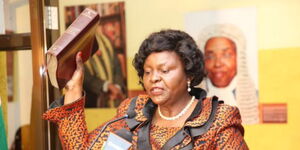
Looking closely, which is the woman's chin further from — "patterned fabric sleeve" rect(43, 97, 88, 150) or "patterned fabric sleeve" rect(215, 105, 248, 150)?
"patterned fabric sleeve" rect(43, 97, 88, 150)

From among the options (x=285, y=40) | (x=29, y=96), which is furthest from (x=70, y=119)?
(x=285, y=40)

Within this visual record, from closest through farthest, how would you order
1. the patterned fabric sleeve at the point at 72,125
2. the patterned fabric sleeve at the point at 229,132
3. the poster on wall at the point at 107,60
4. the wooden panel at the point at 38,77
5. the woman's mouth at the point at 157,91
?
the patterned fabric sleeve at the point at 229,132 → the woman's mouth at the point at 157,91 → the patterned fabric sleeve at the point at 72,125 → the wooden panel at the point at 38,77 → the poster on wall at the point at 107,60

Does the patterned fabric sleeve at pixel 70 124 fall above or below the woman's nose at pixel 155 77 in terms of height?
below

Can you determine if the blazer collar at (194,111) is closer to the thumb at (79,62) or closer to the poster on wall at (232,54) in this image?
the thumb at (79,62)

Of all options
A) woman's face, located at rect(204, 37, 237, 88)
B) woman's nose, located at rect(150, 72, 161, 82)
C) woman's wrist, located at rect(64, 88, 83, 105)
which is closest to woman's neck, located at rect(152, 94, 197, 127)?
woman's nose, located at rect(150, 72, 161, 82)

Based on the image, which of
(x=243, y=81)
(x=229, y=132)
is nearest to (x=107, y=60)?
(x=243, y=81)

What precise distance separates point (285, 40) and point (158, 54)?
31.3 inches

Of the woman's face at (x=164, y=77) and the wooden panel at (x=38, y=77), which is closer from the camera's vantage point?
the woman's face at (x=164, y=77)

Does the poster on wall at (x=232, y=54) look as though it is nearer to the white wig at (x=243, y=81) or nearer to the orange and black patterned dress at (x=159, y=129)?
the white wig at (x=243, y=81)

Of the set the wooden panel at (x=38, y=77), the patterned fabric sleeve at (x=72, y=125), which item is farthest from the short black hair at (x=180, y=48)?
the wooden panel at (x=38, y=77)

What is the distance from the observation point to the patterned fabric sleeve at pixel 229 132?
136 cm

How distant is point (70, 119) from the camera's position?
1613mm

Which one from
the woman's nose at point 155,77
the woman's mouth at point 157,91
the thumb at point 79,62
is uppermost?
the thumb at point 79,62

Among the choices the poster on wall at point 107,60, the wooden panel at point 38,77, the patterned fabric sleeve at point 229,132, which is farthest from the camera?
the poster on wall at point 107,60
